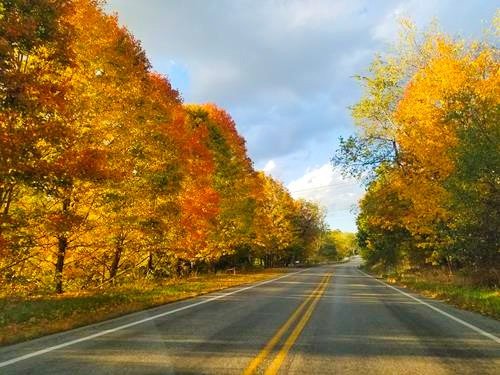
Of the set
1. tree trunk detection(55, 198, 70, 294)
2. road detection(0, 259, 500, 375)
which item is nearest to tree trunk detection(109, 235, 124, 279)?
tree trunk detection(55, 198, 70, 294)

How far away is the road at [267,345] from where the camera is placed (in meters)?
7.63

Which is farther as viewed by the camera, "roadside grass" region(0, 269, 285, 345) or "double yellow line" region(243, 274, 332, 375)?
"roadside grass" region(0, 269, 285, 345)

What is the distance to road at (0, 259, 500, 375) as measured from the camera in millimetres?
7629

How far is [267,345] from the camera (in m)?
9.38

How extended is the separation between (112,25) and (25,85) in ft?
25.0

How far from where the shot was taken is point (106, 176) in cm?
1498

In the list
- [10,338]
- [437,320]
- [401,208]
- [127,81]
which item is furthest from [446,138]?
[10,338]

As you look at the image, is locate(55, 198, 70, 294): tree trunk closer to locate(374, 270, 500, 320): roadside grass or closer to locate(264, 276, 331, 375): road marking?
locate(264, 276, 331, 375): road marking

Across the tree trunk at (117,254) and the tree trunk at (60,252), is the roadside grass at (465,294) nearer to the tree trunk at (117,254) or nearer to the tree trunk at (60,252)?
the tree trunk at (117,254)

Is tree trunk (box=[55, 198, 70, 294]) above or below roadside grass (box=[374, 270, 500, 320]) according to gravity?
above

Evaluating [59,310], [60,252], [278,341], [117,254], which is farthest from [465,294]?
[60,252]

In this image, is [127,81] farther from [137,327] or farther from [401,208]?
[401,208]

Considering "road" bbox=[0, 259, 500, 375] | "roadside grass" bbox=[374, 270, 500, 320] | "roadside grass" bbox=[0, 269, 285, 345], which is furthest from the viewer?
"roadside grass" bbox=[374, 270, 500, 320]

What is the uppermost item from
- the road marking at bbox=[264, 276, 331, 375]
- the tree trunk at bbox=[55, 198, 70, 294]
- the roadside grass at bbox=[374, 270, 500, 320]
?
the tree trunk at bbox=[55, 198, 70, 294]
